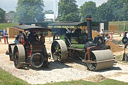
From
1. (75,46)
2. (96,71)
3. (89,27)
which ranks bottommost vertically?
(96,71)

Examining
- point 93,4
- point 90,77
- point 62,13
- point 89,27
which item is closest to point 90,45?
point 89,27

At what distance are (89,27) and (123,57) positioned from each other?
2710 mm

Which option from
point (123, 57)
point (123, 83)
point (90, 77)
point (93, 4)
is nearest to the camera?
point (123, 83)

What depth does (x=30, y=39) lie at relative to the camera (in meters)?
10.0

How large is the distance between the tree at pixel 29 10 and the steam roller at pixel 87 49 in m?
44.1

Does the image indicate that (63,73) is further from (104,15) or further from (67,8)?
(104,15)

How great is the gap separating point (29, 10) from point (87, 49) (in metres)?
47.5

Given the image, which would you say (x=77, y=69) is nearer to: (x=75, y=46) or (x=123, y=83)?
(x=75, y=46)

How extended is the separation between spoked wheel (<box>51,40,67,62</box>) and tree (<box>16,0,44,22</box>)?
144ft

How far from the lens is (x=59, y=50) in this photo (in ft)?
37.2

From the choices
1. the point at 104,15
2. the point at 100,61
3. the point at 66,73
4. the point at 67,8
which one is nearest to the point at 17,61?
the point at 66,73

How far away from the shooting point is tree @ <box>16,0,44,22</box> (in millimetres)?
55219

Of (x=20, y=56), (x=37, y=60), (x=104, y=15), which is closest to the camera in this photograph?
(x=20, y=56)

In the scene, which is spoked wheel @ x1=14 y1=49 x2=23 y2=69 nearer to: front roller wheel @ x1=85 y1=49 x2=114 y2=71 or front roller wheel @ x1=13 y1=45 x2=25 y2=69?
front roller wheel @ x1=13 y1=45 x2=25 y2=69
